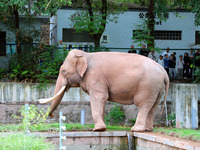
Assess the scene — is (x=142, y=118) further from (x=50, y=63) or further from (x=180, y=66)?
(x=180, y=66)

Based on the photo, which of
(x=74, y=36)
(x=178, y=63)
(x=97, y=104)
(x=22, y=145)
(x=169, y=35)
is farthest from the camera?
(x=169, y=35)

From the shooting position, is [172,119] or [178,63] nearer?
[172,119]

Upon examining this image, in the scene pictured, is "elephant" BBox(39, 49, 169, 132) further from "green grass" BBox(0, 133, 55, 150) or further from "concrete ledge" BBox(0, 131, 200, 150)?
"green grass" BBox(0, 133, 55, 150)

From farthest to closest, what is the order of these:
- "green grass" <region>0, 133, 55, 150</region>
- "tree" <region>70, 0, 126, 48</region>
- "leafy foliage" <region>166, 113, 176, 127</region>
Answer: "tree" <region>70, 0, 126, 48</region> < "leafy foliage" <region>166, 113, 176, 127</region> < "green grass" <region>0, 133, 55, 150</region>

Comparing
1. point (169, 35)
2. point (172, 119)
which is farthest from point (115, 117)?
point (169, 35)

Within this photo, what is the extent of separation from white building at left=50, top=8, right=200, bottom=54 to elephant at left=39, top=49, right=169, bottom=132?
12734mm

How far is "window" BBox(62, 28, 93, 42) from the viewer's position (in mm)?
25406

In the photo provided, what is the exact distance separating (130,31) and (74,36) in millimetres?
3724

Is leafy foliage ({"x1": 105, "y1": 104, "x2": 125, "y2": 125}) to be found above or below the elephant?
below

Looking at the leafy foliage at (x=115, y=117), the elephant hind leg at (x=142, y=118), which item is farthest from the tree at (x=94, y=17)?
the elephant hind leg at (x=142, y=118)

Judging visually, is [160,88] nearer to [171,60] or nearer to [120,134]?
[120,134]

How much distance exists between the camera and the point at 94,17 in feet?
59.2

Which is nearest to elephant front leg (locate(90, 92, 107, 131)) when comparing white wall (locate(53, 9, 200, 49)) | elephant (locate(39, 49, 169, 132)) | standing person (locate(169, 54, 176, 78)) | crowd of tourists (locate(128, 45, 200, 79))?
elephant (locate(39, 49, 169, 132))

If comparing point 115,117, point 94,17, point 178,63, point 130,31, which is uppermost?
point 94,17
